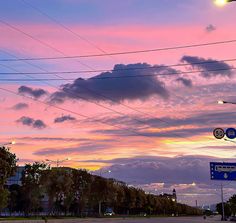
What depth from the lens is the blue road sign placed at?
6098 cm

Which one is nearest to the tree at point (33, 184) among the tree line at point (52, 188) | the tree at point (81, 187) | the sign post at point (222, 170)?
the tree line at point (52, 188)

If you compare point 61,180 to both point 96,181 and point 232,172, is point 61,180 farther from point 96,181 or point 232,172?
point 232,172

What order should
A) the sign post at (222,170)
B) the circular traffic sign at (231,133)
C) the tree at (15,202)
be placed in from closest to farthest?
the circular traffic sign at (231,133) → the sign post at (222,170) → the tree at (15,202)

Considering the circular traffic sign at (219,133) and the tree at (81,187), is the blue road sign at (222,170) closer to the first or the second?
the circular traffic sign at (219,133)

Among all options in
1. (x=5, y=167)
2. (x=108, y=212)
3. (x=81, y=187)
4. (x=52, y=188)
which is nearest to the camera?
(x=5, y=167)

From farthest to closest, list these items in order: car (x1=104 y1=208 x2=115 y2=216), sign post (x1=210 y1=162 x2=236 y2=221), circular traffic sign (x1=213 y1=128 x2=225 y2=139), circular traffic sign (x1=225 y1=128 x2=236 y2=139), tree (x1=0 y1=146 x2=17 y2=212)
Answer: car (x1=104 y1=208 x2=115 y2=216) → tree (x1=0 y1=146 x2=17 y2=212) → sign post (x1=210 y1=162 x2=236 y2=221) → circular traffic sign (x1=225 y1=128 x2=236 y2=139) → circular traffic sign (x1=213 y1=128 x2=225 y2=139)

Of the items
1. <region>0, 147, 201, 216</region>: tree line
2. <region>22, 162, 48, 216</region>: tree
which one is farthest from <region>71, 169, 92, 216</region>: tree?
<region>22, 162, 48, 216</region>: tree

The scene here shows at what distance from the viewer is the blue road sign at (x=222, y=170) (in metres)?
61.0

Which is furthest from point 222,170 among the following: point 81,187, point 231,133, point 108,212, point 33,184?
point 108,212

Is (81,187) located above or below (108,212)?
above

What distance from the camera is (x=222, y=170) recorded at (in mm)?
61250

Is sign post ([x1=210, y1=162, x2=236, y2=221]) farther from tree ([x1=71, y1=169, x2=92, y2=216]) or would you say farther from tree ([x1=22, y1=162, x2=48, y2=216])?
tree ([x1=71, y1=169, x2=92, y2=216])

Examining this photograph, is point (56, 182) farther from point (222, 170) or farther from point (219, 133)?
point (219, 133)

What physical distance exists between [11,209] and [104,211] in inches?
1865
